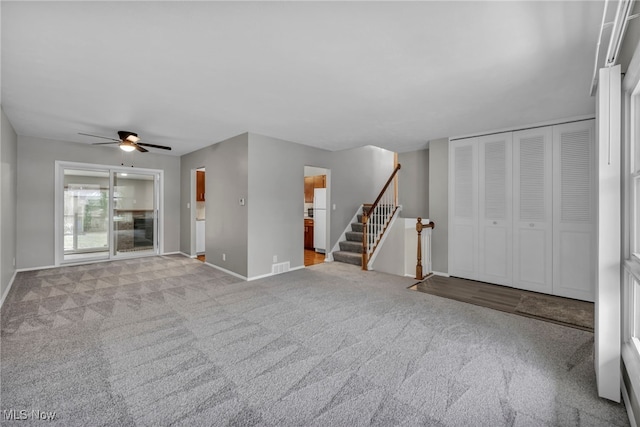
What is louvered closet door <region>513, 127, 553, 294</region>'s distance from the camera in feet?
12.7

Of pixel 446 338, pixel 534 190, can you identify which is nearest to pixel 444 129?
pixel 534 190

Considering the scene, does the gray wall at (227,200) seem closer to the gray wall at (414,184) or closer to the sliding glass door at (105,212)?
the sliding glass door at (105,212)

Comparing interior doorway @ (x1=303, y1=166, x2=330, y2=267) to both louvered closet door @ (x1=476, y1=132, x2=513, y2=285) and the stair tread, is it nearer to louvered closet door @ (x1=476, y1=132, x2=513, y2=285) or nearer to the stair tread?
the stair tread

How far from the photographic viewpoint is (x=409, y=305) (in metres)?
3.41

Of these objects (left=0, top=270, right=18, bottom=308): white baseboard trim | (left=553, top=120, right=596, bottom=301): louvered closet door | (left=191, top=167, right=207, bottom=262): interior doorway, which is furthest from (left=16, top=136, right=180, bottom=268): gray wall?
(left=553, top=120, right=596, bottom=301): louvered closet door

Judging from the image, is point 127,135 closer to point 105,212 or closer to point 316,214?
point 105,212

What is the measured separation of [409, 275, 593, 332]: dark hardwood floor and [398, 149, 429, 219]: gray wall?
5.30 ft

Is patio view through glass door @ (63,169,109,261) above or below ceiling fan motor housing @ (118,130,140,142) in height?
below

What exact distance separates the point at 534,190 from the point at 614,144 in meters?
2.54

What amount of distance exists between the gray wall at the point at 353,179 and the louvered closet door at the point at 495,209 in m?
2.94

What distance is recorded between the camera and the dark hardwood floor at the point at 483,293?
3.45 m

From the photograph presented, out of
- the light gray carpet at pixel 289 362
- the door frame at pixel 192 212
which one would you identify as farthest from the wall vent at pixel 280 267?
the door frame at pixel 192 212
